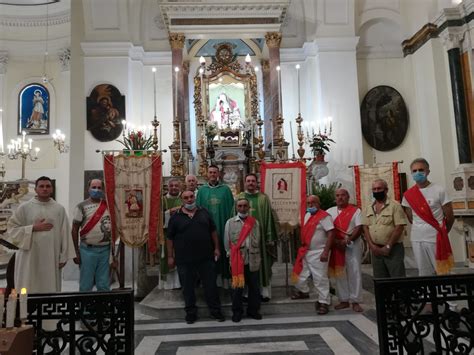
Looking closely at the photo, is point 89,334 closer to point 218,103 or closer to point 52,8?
point 218,103

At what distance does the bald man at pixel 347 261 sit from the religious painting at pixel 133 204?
7.99 feet

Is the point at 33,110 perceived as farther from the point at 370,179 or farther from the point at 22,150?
the point at 370,179

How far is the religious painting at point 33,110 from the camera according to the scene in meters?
13.8

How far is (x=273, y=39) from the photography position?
9039mm

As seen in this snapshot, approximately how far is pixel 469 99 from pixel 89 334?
Result: 26.4 ft

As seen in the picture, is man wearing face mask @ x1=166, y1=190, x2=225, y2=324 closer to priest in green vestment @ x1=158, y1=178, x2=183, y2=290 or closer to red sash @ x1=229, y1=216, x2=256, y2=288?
red sash @ x1=229, y1=216, x2=256, y2=288

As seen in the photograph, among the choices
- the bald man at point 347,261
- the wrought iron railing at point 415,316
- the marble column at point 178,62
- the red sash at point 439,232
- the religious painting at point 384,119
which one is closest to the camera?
the wrought iron railing at point 415,316

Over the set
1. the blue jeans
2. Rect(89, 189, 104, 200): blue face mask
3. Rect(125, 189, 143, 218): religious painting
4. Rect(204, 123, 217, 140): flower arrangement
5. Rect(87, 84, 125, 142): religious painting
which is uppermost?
Rect(87, 84, 125, 142): religious painting

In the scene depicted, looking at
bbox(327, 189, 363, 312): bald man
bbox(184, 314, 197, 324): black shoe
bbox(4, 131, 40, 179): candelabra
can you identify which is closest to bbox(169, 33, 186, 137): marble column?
bbox(4, 131, 40, 179): candelabra

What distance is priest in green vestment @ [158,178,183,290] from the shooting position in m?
5.14

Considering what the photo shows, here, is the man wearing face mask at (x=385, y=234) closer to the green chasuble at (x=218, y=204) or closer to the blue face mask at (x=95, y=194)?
the green chasuble at (x=218, y=204)

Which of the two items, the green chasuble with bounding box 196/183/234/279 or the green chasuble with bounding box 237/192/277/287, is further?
the green chasuble with bounding box 196/183/234/279

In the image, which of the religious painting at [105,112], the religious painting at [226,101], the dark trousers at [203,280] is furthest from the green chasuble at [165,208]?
the religious painting at [226,101]

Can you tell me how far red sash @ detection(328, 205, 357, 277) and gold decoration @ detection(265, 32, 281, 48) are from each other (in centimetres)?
535
